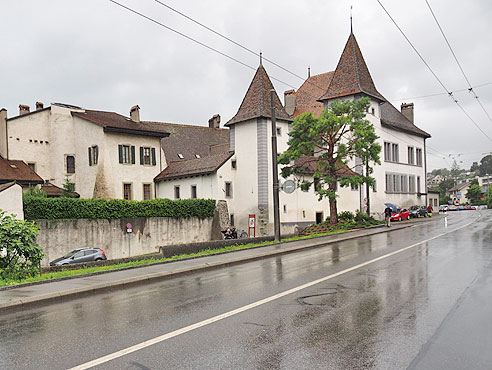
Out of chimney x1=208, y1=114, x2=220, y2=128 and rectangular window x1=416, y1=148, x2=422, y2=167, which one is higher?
chimney x1=208, y1=114, x2=220, y2=128

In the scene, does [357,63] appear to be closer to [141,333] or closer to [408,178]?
[408,178]

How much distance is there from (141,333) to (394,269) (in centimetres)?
814

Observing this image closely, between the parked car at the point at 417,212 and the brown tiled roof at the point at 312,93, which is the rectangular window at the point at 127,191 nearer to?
the brown tiled roof at the point at 312,93

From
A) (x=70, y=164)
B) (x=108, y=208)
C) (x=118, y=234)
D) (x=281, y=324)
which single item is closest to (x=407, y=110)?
(x=70, y=164)

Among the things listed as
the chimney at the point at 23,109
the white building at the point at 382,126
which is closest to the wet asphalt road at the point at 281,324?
the white building at the point at 382,126

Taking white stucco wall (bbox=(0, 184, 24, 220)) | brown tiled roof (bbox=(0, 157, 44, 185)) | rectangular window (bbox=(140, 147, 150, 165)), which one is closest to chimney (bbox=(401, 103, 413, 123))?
rectangular window (bbox=(140, 147, 150, 165))

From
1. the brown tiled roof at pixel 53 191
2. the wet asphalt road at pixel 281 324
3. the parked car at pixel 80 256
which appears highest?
the brown tiled roof at pixel 53 191

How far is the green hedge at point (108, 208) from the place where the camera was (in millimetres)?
25531

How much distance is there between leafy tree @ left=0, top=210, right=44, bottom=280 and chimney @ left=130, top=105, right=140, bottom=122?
105 ft

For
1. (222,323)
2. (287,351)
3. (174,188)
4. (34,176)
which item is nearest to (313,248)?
(222,323)

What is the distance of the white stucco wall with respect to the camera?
76.6ft

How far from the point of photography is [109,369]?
5.32m

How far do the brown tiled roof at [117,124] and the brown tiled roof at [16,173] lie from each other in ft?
22.3

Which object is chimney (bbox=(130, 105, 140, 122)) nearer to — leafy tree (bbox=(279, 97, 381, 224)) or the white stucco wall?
leafy tree (bbox=(279, 97, 381, 224))
